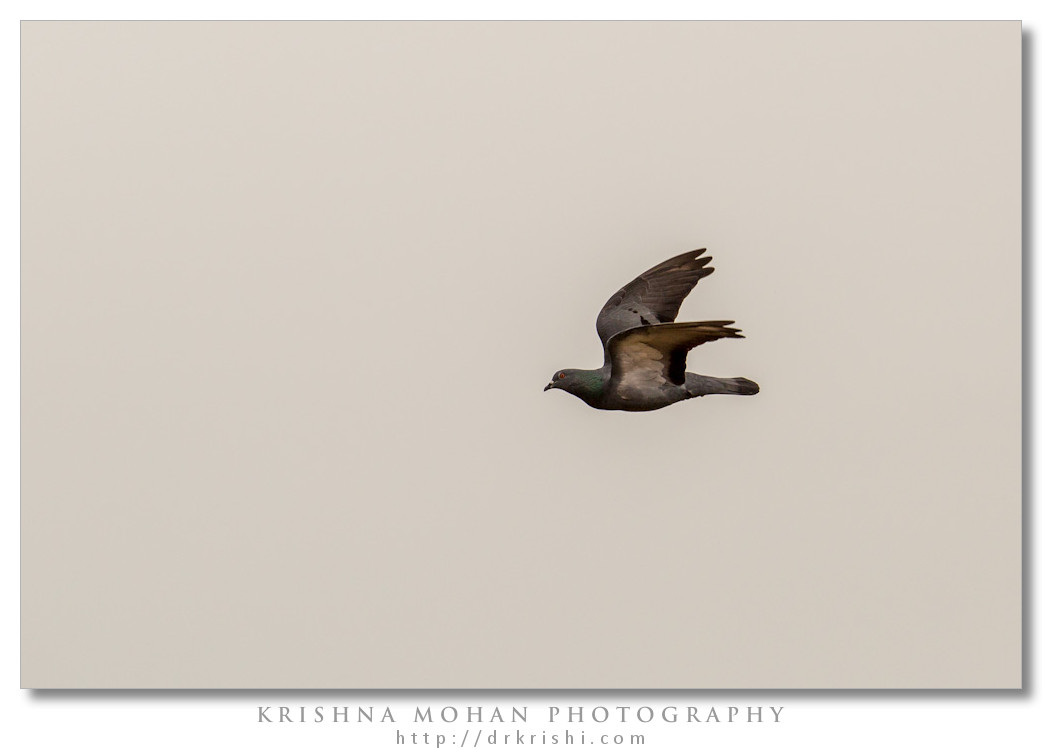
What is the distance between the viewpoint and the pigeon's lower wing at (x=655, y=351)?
5.02 m

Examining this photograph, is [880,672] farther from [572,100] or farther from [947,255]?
[572,100]

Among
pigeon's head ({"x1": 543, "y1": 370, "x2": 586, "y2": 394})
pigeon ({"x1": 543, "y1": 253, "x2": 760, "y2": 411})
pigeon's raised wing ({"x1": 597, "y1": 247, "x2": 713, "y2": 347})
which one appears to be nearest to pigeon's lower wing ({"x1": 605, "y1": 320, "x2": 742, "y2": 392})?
pigeon ({"x1": 543, "y1": 253, "x2": 760, "y2": 411})

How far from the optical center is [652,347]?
5199mm

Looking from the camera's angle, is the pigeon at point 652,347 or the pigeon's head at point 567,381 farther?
the pigeon's head at point 567,381

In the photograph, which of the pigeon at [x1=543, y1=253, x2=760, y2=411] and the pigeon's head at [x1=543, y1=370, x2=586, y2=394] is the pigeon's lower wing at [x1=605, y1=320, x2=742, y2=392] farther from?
the pigeon's head at [x1=543, y1=370, x2=586, y2=394]

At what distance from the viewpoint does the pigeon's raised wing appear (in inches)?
221

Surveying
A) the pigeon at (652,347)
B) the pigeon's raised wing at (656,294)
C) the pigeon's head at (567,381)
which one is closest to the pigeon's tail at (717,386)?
the pigeon at (652,347)

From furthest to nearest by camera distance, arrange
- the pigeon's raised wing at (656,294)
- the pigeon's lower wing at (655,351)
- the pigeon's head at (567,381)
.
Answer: the pigeon's raised wing at (656,294)
the pigeon's head at (567,381)
the pigeon's lower wing at (655,351)

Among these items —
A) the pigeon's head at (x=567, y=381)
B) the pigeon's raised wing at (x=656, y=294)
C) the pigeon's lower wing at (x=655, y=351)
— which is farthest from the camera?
the pigeon's raised wing at (x=656, y=294)

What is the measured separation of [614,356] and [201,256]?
7.01ft

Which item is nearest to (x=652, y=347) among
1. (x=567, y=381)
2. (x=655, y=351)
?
(x=655, y=351)

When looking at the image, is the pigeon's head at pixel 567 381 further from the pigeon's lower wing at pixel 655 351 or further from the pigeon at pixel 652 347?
the pigeon's lower wing at pixel 655 351

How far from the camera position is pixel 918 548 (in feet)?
19.4
